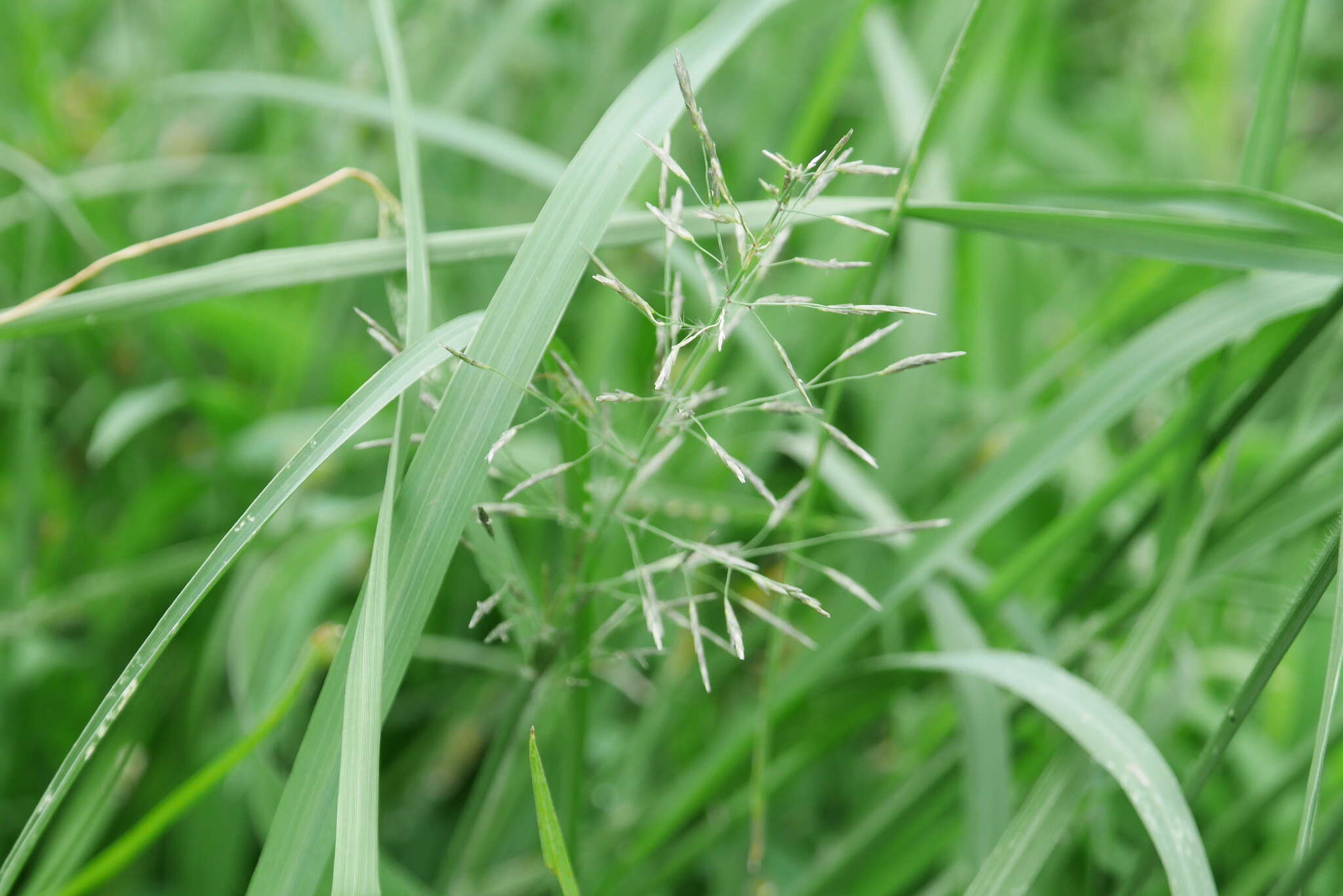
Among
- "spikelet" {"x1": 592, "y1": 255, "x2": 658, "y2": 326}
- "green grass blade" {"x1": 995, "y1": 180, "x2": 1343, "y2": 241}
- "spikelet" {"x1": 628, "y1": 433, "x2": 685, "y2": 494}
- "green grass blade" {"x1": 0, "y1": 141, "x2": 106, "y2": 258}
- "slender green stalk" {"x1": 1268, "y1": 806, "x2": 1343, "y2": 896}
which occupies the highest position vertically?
"green grass blade" {"x1": 0, "y1": 141, "x2": 106, "y2": 258}

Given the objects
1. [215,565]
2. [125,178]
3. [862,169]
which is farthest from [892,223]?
[125,178]

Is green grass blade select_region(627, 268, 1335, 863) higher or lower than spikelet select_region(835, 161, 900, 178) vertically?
lower

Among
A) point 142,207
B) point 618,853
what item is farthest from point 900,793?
point 142,207

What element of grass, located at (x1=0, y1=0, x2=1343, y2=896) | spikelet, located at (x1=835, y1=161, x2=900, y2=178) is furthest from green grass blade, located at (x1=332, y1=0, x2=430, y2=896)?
spikelet, located at (x1=835, y1=161, x2=900, y2=178)

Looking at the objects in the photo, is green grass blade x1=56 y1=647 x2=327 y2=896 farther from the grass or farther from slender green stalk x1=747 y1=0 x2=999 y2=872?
slender green stalk x1=747 y1=0 x2=999 y2=872

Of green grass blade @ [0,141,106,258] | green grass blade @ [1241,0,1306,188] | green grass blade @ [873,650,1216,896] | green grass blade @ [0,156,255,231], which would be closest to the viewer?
green grass blade @ [873,650,1216,896]

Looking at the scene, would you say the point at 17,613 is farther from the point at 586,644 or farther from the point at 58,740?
the point at 586,644

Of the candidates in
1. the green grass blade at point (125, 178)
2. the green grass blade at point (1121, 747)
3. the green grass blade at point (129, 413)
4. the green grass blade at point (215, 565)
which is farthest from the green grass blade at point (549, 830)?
the green grass blade at point (125, 178)
